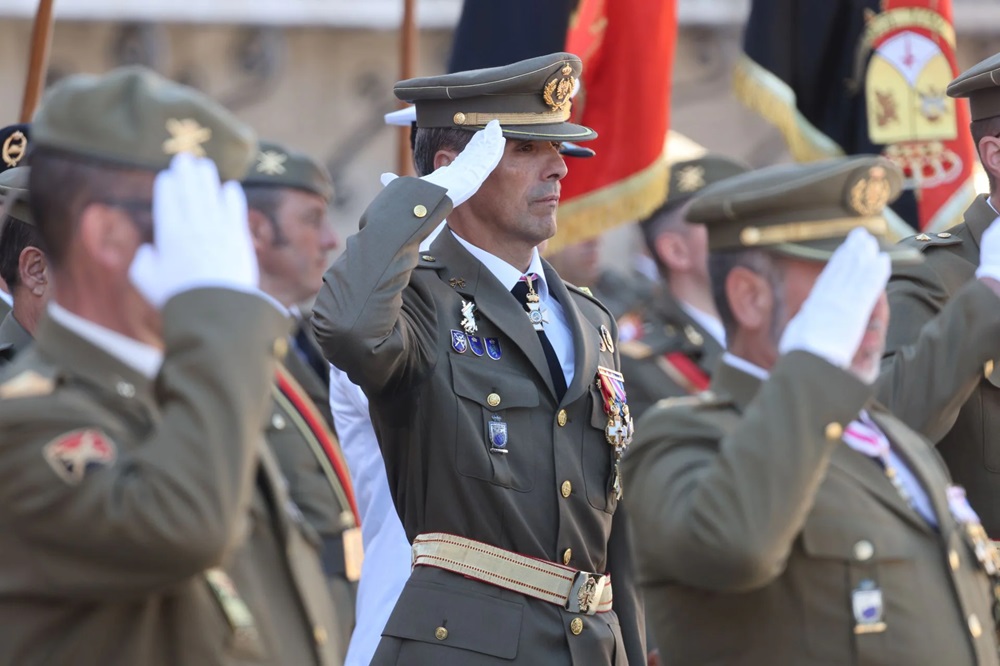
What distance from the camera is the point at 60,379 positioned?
2750mm

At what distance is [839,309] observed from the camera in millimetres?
2963

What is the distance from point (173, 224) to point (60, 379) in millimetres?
311

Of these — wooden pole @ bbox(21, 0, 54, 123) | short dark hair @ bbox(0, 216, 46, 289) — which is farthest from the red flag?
short dark hair @ bbox(0, 216, 46, 289)

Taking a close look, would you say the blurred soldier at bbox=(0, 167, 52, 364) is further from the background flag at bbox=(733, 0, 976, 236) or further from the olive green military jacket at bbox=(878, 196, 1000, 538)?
the background flag at bbox=(733, 0, 976, 236)

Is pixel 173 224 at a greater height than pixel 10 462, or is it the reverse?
pixel 173 224

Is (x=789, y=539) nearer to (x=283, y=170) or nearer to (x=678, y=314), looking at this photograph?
(x=283, y=170)

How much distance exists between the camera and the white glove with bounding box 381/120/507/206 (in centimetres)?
425

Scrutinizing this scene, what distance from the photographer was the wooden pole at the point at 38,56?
19.1 feet

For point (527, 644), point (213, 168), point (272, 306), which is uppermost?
point (213, 168)

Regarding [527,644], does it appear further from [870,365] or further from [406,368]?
[870,365]

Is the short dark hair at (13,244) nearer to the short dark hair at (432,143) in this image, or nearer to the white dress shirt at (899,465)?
the short dark hair at (432,143)

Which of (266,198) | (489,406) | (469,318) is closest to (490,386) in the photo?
(489,406)

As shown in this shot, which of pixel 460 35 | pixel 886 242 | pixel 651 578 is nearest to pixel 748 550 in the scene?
pixel 651 578

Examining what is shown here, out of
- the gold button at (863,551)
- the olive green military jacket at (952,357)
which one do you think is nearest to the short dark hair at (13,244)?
the olive green military jacket at (952,357)
